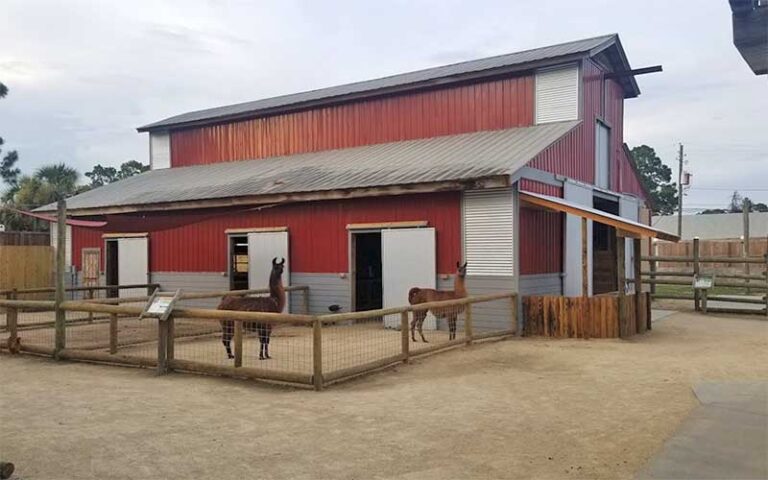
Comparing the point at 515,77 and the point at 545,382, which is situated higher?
the point at 515,77

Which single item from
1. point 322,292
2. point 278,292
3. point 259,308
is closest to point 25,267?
point 322,292

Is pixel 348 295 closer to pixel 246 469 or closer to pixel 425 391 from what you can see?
pixel 425 391

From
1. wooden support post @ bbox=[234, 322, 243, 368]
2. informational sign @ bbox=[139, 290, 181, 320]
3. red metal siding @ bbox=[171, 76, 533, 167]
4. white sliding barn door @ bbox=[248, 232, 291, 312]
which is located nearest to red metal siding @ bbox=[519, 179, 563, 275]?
red metal siding @ bbox=[171, 76, 533, 167]

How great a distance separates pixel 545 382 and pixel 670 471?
136 inches

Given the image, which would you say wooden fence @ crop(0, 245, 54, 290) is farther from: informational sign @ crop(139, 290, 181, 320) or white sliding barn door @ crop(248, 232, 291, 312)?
informational sign @ crop(139, 290, 181, 320)

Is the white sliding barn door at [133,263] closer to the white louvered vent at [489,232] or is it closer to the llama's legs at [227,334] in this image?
the llama's legs at [227,334]

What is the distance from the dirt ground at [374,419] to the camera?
16.0 ft

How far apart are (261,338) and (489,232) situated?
5.22 metres

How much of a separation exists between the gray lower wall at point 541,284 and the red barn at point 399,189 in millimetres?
55

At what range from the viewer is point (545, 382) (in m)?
7.99

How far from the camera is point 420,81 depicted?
703 inches

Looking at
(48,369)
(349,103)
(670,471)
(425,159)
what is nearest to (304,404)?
(670,471)

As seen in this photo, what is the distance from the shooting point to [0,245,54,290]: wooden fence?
2005 cm

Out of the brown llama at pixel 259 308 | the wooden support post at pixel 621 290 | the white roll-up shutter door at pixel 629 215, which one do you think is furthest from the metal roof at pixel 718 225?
the brown llama at pixel 259 308
